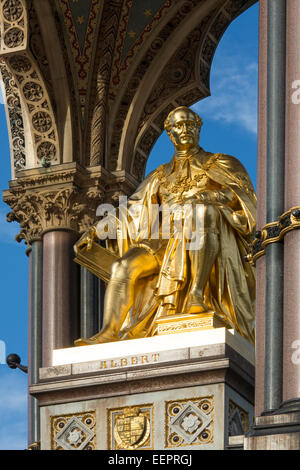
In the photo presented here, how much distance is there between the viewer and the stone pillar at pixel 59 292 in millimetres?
18219

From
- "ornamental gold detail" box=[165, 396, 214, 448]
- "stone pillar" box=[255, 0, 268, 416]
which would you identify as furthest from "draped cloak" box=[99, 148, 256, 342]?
"stone pillar" box=[255, 0, 268, 416]

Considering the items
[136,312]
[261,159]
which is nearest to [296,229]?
[261,159]

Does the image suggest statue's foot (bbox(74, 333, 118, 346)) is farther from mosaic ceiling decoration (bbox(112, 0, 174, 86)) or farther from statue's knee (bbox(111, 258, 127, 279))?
mosaic ceiling decoration (bbox(112, 0, 174, 86))

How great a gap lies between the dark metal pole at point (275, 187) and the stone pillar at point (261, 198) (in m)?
0.11

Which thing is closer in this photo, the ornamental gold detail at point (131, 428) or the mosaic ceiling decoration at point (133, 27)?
the ornamental gold detail at point (131, 428)

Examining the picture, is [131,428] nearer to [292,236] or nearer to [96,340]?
[96,340]

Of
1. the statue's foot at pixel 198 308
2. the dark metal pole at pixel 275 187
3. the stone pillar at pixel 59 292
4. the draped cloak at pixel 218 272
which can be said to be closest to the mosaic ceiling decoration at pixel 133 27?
the stone pillar at pixel 59 292

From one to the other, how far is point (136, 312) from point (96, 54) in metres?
4.36

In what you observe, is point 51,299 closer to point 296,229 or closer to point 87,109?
point 87,109

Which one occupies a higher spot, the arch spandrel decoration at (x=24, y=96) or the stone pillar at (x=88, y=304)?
the arch spandrel decoration at (x=24, y=96)

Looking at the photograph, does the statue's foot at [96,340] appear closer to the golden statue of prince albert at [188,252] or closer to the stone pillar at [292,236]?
the golden statue of prince albert at [188,252]

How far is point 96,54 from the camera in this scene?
62.7ft

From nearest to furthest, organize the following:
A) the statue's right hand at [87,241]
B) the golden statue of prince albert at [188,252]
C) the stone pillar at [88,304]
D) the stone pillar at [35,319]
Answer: the golden statue of prince albert at [188,252], the statue's right hand at [87,241], the stone pillar at [35,319], the stone pillar at [88,304]

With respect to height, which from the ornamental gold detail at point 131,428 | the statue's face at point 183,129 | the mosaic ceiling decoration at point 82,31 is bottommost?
the ornamental gold detail at point 131,428
